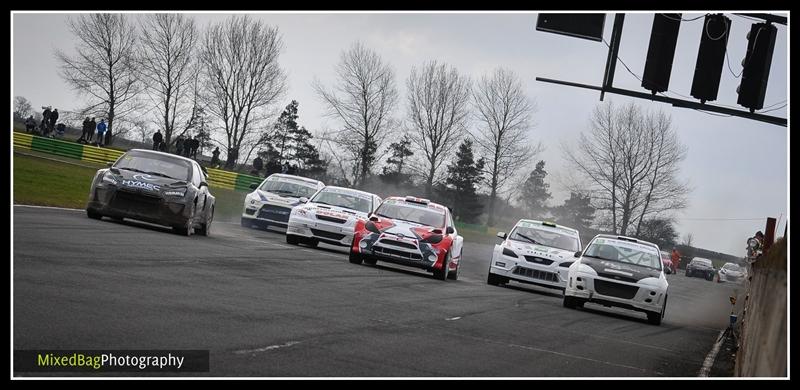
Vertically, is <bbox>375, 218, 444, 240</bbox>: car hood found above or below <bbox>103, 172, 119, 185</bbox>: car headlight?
below

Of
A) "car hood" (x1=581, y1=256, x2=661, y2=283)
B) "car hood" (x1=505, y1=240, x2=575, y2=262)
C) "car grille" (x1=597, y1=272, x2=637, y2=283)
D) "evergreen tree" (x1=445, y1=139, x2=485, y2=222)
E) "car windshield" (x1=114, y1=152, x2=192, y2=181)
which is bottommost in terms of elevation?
"evergreen tree" (x1=445, y1=139, x2=485, y2=222)

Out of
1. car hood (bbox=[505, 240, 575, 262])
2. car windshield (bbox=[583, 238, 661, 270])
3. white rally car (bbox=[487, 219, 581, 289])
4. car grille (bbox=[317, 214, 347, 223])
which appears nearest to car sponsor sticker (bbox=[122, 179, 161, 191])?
car grille (bbox=[317, 214, 347, 223])

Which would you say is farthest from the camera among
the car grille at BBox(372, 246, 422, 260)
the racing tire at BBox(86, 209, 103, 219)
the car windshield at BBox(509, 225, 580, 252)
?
the car windshield at BBox(509, 225, 580, 252)

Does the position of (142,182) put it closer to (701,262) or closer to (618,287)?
(618,287)

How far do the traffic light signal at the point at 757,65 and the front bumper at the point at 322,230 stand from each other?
8.95 m

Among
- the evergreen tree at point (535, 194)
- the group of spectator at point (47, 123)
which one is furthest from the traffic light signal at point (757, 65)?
the evergreen tree at point (535, 194)

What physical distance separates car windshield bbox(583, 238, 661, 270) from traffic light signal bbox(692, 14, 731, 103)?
3069 mm

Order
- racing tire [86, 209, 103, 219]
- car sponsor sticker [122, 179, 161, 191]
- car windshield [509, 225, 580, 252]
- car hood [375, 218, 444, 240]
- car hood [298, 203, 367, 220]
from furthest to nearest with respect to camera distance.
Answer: car hood [298, 203, 367, 220] → car windshield [509, 225, 580, 252] → car hood [375, 218, 444, 240] → racing tire [86, 209, 103, 219] → car sponsor sticker [122, 179, 161, 191]

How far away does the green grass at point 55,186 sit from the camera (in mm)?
27406

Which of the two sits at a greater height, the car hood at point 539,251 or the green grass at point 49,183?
the car hood at point 539,251

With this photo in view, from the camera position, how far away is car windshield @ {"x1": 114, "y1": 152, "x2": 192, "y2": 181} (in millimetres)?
20625

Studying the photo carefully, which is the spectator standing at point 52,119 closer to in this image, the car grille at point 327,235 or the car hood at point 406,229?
the car grille at point 327,235

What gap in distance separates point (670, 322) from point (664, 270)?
1.00 meters

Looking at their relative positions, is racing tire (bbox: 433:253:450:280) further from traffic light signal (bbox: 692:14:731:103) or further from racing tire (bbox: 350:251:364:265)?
traffic light signal (bbox: 692:14:731:103)
